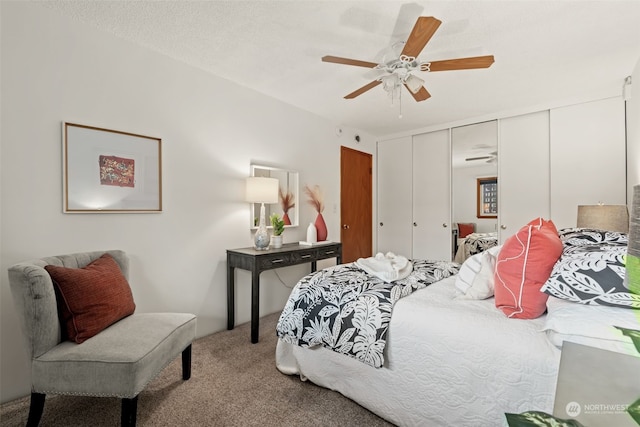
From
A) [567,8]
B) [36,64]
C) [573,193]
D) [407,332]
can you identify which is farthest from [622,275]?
[36,64]

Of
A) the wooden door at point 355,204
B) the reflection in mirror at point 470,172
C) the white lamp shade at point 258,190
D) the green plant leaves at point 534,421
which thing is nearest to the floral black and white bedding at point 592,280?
the green plant leaves at point 534,421

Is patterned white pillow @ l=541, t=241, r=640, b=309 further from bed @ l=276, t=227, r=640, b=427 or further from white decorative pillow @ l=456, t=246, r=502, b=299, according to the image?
white decorative pillow @ l=456, t=246, r=502, b=299

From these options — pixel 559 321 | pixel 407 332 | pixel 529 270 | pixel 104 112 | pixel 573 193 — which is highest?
pixel 104 112

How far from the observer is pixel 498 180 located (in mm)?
3799

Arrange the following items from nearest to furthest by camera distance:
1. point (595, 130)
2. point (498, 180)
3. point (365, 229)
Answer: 1. point (595, 130)
2. point (498, 180)
3. point (365, 229)

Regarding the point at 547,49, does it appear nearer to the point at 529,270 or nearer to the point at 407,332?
the point at 529,270

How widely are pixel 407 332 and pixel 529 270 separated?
64cm

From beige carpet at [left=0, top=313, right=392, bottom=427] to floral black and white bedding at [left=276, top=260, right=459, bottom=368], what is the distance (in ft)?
1.13

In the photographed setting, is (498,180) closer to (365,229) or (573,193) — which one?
(573,193)

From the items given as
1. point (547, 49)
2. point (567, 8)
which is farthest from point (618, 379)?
point (547, 49)

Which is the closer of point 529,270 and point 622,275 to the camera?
point 622,275

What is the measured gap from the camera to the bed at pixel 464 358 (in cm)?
112

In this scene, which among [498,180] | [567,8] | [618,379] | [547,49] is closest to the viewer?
[618,379]

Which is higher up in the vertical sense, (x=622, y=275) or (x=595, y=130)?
(x=595, y=130)
